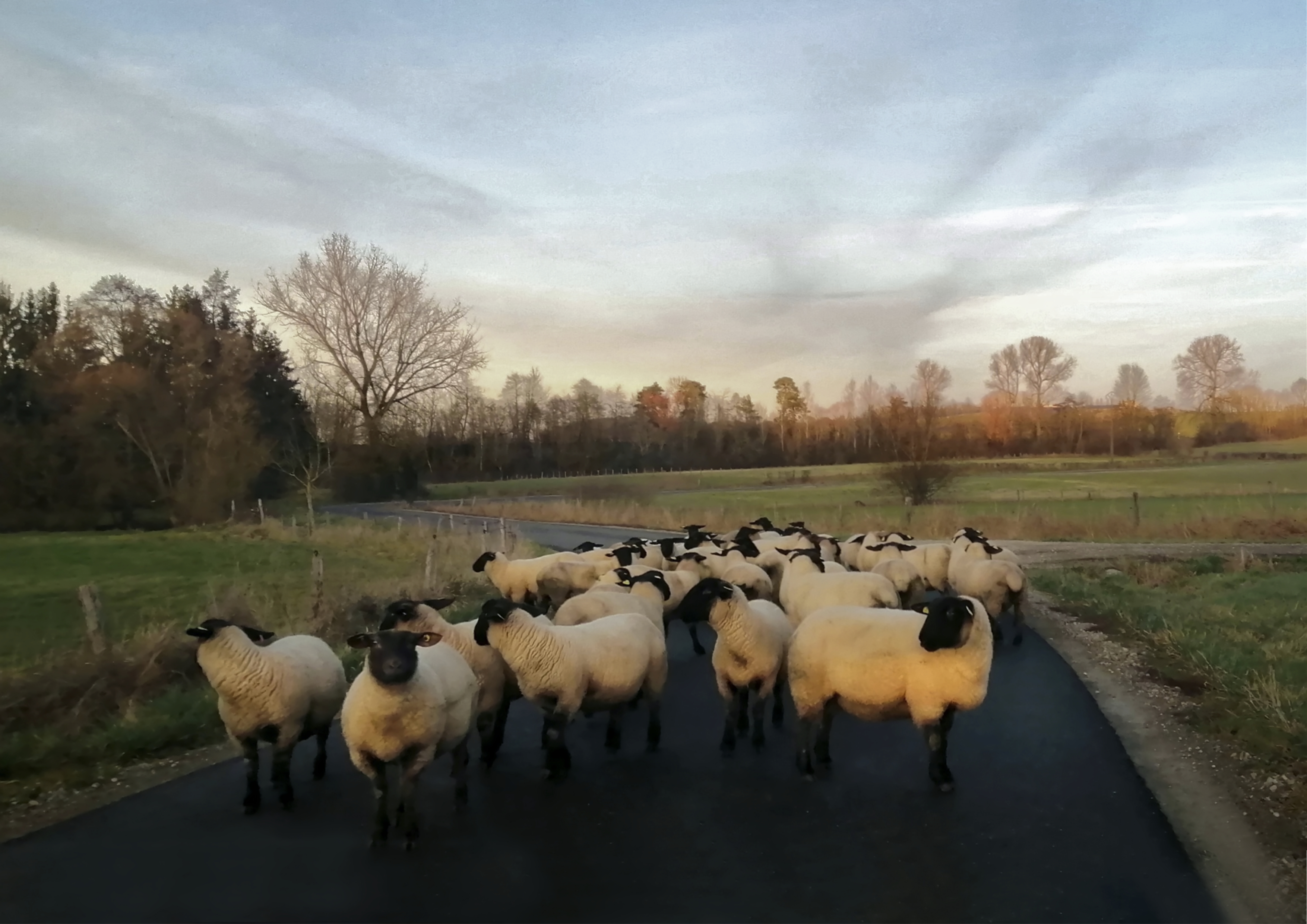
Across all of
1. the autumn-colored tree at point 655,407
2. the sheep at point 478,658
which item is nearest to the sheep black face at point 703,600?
the sheep at point 478,658

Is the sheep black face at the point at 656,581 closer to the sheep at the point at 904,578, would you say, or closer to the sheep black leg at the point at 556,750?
the sheep black leg at the point at 556,750

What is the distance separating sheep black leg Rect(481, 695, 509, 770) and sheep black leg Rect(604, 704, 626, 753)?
1002mm

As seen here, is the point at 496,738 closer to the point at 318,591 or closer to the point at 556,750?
the point at 556,750

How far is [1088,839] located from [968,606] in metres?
1.90

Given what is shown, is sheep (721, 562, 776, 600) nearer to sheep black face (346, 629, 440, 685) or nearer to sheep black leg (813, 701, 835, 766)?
sheep black leg (813, 701, 835, 766)

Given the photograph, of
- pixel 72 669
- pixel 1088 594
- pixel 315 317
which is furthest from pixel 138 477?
pixel 1088 594

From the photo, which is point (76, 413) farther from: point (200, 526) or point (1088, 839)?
point (1088, 839)

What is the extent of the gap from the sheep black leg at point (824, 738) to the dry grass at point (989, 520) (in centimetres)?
2542

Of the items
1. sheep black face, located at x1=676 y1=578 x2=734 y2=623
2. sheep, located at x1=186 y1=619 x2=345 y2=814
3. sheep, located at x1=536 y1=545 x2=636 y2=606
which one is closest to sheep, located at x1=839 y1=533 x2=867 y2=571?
sheep, located at x1=536 y1=545 x2=636 y2=606

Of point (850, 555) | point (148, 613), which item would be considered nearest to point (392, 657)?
point (850, 555)

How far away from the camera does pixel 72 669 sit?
989 cm

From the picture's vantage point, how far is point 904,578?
46.4 feet

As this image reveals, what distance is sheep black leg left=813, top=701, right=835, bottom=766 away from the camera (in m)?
7.69

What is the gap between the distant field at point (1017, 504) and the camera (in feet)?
111
